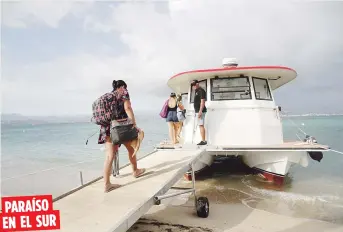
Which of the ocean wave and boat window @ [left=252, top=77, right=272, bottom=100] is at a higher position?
boat window @ [left=252, top=77, right=272, bottom=100]

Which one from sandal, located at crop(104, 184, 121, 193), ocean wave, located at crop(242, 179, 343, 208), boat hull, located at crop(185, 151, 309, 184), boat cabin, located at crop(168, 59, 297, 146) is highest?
boat cabin, located at crop(168, 59, 297, 146)

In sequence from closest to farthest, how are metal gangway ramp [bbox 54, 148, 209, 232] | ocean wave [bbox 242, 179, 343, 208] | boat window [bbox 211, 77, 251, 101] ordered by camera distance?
metal gangway ramp [bbox 54, 148, 209, 232] → ocean wave [bbox 242, 179, 343, 208] → boat window [bbox 211, 77, 251, 101]

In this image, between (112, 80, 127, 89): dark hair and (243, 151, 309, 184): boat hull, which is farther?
(243, 151, 309, 184): boat hull

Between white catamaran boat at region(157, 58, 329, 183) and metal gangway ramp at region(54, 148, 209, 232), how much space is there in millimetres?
2884

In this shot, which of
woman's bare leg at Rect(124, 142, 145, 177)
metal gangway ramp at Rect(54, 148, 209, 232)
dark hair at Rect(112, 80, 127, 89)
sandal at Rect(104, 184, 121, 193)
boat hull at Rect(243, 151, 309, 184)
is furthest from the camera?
boat hull at Rect(243, 151, 309, 184)

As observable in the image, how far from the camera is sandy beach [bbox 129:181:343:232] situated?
4.75m

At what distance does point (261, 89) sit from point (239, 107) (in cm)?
113

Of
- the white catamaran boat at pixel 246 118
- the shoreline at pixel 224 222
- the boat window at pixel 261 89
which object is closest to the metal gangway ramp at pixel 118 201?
the shoreline at pixel 224 222

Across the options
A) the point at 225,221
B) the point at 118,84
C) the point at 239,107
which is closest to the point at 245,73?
the point at 239,107

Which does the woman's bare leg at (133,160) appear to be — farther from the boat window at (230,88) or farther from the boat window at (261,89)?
the boat window at (261,89)

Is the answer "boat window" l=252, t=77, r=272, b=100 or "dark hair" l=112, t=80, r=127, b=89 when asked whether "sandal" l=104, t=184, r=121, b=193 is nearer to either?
"dark hair" l=112, t=80, r=127, b=89

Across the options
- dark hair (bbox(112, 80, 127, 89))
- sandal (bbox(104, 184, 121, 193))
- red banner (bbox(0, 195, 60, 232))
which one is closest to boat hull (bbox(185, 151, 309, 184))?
sandal (bbox(104, 184, 121, 193))

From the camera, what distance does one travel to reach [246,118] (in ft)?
27.3

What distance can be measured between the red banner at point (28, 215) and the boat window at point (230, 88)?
21.4 ft
